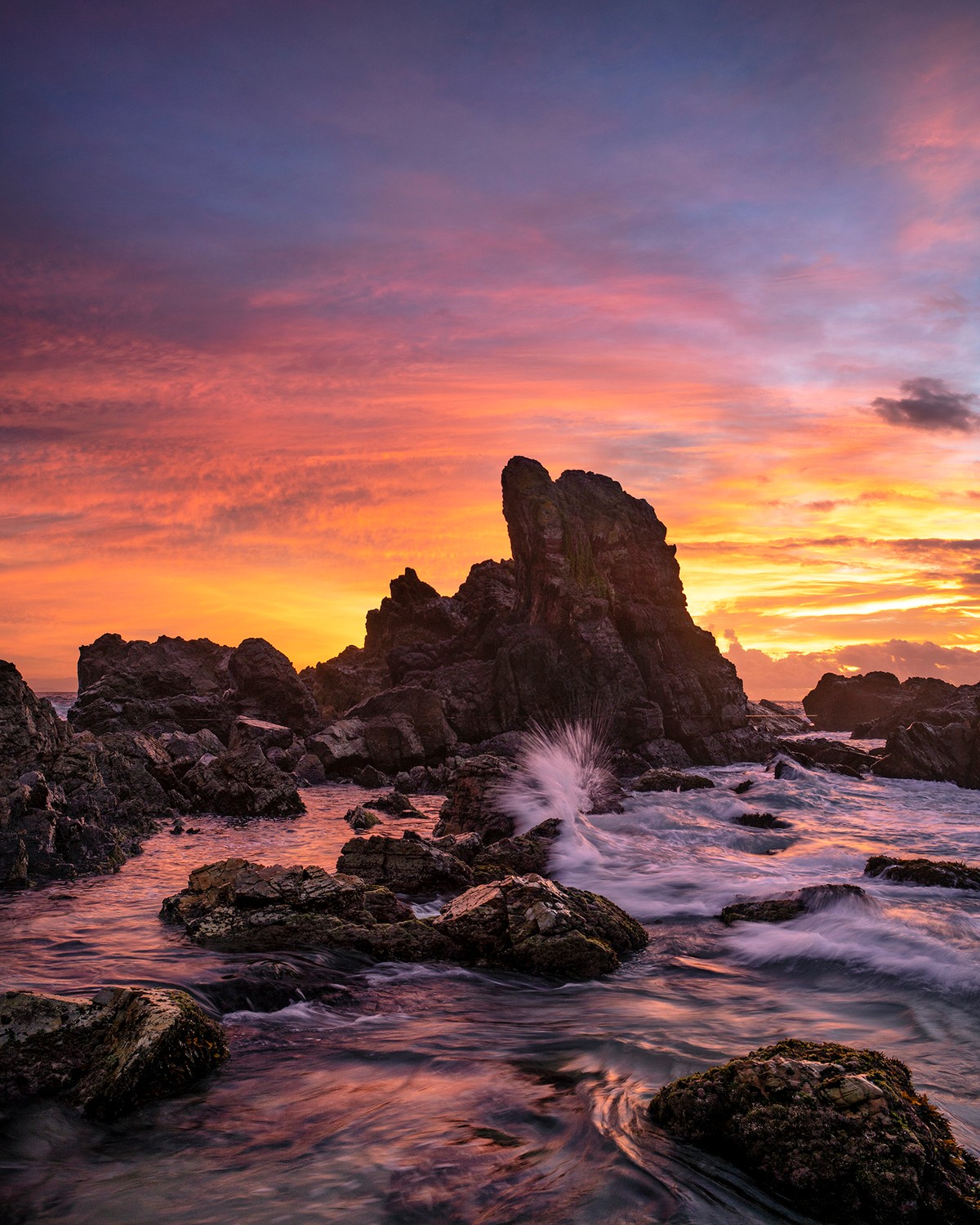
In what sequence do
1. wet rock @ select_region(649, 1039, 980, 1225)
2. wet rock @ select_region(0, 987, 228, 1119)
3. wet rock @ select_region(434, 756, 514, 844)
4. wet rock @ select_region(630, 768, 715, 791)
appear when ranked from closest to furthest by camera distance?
wet rock @ select_region(649, 1039, 980, 1225), wet rock @ select_region(0, 987, 228, 1119), wet rock @ select_region(434, 756, 514, 844), wet rock @ select_region(630, 768, 715, 791)

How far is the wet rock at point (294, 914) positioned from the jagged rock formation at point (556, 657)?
31.5 m

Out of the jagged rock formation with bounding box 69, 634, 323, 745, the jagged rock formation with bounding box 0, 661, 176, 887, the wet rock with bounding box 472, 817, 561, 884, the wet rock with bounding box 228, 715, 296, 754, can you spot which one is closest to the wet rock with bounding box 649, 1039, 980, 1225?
the wet rock with bounding box 472, 817, 561, 884

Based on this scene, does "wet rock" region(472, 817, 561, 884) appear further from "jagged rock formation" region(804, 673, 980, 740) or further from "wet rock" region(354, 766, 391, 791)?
"jagged rock formation" region(804, 673, 980, 740)

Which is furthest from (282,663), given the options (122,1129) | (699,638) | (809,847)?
(122,1129)

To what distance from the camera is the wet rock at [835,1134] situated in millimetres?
4273

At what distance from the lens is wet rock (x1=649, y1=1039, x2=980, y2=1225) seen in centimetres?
427

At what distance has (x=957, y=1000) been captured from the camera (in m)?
8.93

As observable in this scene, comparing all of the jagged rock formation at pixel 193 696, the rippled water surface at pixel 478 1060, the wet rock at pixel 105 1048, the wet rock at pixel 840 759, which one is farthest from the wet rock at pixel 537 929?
the jagged rock formation at pixel 193 696

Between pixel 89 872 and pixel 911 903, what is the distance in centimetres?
1512

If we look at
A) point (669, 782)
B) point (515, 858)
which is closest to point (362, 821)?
point (515, 858)

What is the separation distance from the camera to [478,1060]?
6.84 m

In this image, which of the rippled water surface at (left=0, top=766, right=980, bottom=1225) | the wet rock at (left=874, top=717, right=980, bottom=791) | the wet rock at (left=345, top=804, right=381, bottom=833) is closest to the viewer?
the rippled water surface at (left=0, top=766, right=980, bottom=1225)

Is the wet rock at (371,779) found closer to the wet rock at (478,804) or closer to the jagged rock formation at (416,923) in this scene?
A: the wet rock at (478,804)

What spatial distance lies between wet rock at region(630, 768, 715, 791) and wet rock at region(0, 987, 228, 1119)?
30.8 meters
